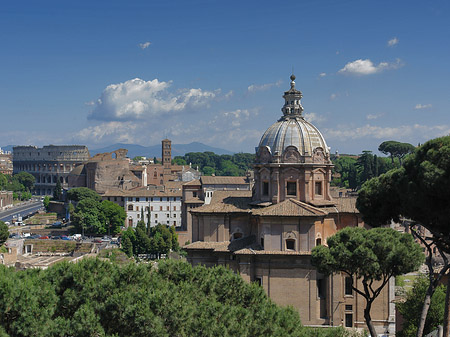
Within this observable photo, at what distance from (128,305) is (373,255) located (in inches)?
357

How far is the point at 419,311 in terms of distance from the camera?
2473 centimetres

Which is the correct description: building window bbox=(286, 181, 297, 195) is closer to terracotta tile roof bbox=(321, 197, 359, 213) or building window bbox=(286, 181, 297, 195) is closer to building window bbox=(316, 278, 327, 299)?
terracotta tile roof bbox=(321, 197, 359, 213)

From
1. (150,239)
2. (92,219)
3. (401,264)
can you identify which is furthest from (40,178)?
(401,264)

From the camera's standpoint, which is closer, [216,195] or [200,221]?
[200,221]

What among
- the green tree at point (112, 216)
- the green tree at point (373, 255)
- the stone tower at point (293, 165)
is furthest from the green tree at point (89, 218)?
the green tree at point (373, 255)

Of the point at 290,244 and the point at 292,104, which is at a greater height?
the point at 292,104

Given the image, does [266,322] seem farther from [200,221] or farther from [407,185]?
[200,221]

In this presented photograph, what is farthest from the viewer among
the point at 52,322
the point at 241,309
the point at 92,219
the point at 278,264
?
the point at 92,219

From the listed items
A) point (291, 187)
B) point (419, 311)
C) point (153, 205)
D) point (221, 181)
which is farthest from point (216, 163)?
point (419, 311)

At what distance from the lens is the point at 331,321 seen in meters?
26.2

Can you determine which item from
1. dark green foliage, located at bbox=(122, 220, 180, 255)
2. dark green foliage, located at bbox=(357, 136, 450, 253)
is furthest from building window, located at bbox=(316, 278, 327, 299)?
dark green foliage, located at bbox=(122, 220, 180, 255)

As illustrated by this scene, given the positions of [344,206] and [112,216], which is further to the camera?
[112,216]

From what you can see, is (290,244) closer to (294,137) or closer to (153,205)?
(294,137)

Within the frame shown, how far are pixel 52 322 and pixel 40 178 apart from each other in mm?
119815
